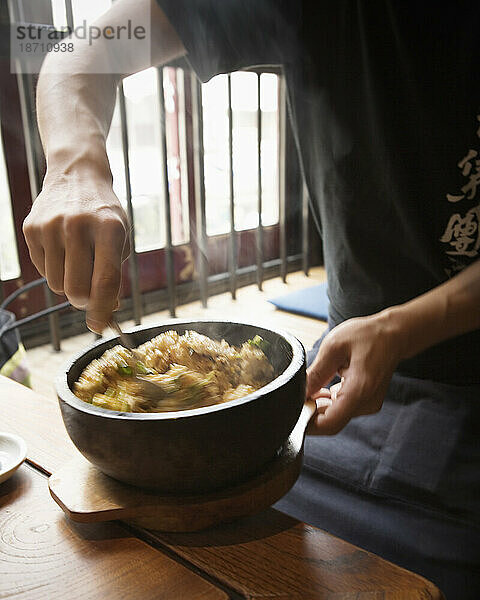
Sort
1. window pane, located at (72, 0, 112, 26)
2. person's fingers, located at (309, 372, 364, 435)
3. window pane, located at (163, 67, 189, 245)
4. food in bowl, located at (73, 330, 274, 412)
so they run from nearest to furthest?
food in bowl, located at (73, 330, 274, 412), person's fingers, located at (309, 372, 364, 435), window pane, located at (72, 0, 112, 26), window pane, located at (163, 67, 189, 245)

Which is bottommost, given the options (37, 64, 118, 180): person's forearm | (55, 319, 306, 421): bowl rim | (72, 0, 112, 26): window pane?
(55, 319, 306, 421): bowl rim

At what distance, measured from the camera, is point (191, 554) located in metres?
0.69

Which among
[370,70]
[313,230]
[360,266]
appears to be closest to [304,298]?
[313,230]

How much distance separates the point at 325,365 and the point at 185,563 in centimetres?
39

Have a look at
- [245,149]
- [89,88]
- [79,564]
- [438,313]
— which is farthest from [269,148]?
[79,564]

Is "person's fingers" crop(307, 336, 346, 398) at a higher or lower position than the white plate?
higher

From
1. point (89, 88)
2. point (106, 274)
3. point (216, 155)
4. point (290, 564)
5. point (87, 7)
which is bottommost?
point (290, 564)

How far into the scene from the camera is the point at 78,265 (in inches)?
30.9

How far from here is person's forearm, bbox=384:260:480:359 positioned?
96cm

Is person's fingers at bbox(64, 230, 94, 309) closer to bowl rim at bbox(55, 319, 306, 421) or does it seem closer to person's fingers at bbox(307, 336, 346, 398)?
bowl rim at bbox(55, 319, 306, 421)

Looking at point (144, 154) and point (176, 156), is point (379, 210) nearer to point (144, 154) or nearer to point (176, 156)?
point (144, 154)

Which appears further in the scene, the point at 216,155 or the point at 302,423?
the point at 216,155

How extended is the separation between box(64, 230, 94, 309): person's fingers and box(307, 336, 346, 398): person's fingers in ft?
1.27

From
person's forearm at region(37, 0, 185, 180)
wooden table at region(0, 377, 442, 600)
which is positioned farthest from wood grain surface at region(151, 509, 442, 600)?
person's forearm at region(37, 0, 185, 180)
